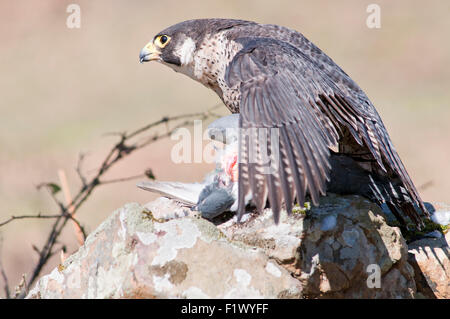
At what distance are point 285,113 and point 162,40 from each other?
166 centimetres

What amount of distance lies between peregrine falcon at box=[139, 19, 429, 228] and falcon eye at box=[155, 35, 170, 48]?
89 millimetres

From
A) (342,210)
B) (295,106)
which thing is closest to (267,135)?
(295,106)

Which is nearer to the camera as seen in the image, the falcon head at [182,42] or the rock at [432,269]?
the rock at [432,269]

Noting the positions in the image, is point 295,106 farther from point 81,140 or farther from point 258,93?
point 81,140

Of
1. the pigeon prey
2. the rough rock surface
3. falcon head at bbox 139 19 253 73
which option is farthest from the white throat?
the rough rock surface

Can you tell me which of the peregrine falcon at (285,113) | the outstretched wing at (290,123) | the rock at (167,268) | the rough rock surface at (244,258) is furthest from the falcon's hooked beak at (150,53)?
the rock at (167,268)

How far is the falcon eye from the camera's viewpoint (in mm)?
4330

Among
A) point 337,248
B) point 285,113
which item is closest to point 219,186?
point 285,113

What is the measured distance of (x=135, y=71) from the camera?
34.9ft

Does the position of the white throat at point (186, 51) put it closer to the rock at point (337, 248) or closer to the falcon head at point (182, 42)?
the falcon head at point (182, 42)

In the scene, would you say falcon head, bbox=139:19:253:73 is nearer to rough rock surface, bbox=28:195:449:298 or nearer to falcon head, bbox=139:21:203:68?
falcon head, bbox=139:21:203:68

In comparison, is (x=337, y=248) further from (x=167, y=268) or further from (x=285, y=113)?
(x=167, y=268)

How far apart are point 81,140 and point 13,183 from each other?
135 cm

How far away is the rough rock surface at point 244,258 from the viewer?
2664 mm
